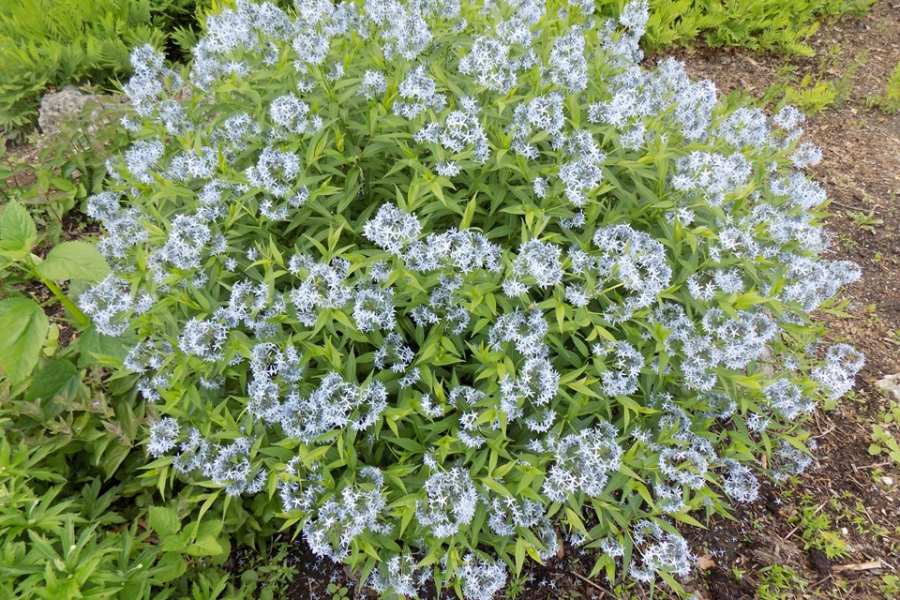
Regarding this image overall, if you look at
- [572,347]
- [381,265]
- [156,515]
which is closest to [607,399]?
[572,347]

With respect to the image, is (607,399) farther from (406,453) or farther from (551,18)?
(551,18)

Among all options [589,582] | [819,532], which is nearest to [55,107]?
[589,582]

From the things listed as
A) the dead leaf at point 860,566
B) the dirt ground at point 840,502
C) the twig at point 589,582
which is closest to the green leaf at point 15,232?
the dirt ground at point 840,502

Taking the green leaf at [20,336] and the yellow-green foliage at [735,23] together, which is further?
the yellow-green foliage at [735,23]

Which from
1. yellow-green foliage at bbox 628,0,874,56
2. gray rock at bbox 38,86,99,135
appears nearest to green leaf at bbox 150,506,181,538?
gray rock at bbox 38,86,99,135

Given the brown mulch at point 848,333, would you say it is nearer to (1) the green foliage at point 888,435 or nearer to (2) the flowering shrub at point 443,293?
(1) the green foliage at point 888,435

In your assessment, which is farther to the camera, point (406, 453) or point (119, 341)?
point (119, 341)

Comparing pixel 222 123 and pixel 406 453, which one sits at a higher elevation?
pixel 222 123
